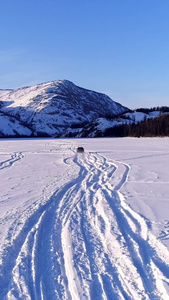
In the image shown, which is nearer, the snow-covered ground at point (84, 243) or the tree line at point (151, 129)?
the snow-covered ground at point (84, 243)

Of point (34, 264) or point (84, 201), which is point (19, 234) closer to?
point (34, 264)

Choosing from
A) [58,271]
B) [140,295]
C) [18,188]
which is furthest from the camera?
[18,188]

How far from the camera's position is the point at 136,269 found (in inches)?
225

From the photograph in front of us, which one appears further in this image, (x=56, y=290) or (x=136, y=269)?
(x=136, y=269)

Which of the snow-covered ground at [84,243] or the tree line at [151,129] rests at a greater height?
the tree line at [151,129]

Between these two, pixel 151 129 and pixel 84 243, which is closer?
pixel 84 243

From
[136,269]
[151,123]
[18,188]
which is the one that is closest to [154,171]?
[18,188]

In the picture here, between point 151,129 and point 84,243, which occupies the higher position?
point 151,129

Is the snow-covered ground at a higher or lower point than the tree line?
lower

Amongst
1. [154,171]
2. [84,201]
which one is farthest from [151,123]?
[84,201]

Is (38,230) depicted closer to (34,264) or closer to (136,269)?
(34,264)

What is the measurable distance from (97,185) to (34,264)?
8.17 m

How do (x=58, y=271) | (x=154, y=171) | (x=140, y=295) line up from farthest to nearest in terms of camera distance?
(x=154, y=171), (x=58, y=271), (x=140, y=295)

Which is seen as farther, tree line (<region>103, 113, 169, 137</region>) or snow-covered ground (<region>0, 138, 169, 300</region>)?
tree line (<region>103, 113, 169, 137</region>)
